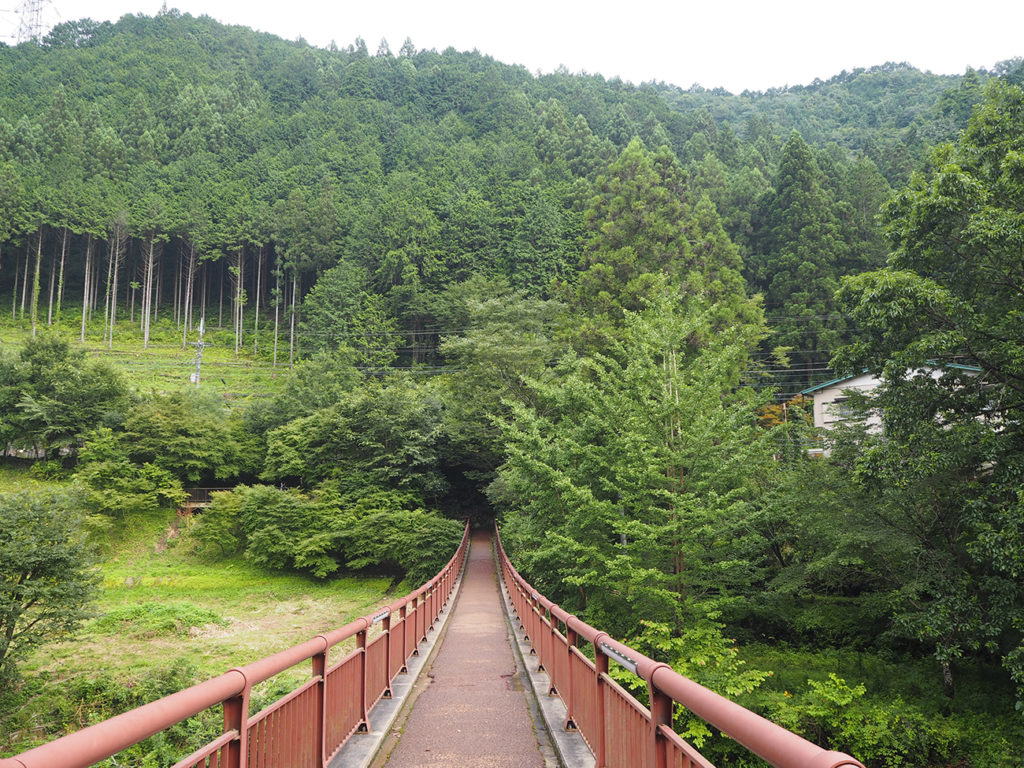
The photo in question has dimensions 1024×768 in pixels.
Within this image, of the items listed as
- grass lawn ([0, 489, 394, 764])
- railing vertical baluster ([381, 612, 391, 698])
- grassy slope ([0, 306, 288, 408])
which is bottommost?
grass lawn ([0, 489, 394, 764])

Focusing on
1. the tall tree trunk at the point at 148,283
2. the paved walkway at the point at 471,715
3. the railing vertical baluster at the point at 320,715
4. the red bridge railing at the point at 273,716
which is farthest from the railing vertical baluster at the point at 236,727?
the tall tree trunk at the point at 148,283

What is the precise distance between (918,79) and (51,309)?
14044 centimetres

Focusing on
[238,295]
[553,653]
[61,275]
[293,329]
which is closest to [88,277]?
[61,275]

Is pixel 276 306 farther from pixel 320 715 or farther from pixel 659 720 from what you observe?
pixel 659 720

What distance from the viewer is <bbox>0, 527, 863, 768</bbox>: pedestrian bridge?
1.83 m

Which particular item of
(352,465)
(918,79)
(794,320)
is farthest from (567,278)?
(918,79)

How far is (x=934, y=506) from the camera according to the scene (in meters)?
12.8

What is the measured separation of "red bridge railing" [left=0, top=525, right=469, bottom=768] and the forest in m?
6.84

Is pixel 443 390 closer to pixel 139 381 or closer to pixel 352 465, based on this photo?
pixel 352 465

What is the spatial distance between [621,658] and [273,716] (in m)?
1.99

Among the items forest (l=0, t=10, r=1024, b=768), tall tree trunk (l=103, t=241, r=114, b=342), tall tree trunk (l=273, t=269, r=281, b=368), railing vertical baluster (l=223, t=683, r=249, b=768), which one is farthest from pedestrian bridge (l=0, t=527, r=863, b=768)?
tall tree trunk (l=103, t=241, r=114, b=342)

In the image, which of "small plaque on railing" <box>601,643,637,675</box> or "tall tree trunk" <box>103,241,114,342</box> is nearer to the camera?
"small plaque on railing" <box>601,643,637,675</box>

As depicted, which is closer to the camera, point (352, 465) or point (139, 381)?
point (352, 465)

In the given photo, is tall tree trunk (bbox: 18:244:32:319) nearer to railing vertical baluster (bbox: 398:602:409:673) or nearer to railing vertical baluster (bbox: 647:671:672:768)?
railing vertical baluster (bbox: 398:602:409:673)
